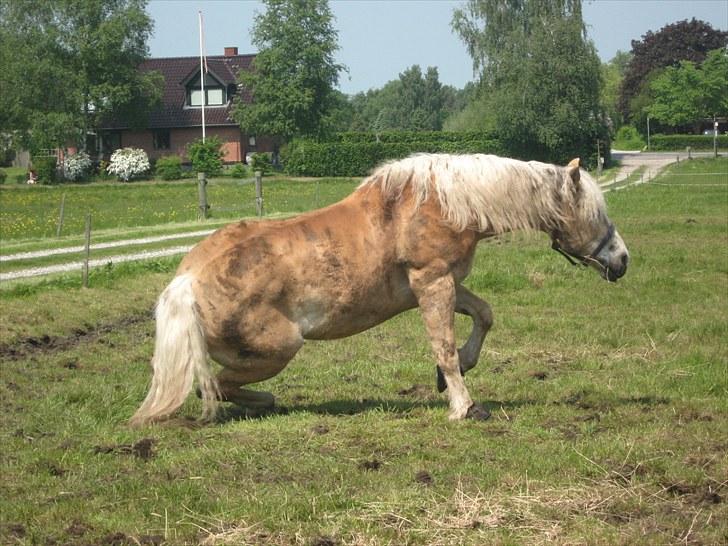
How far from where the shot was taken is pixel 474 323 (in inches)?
327

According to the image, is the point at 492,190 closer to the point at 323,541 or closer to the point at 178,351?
the point at 178,351

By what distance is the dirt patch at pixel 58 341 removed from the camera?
1154cm

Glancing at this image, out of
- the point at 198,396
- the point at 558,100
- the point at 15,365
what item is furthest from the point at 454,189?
the point at 558,100

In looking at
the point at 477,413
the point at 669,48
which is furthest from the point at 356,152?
the point at 477,413

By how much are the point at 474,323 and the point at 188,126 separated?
6876 cm

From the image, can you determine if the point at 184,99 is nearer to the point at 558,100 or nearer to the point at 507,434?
the point at 558,100

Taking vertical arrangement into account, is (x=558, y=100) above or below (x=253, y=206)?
above

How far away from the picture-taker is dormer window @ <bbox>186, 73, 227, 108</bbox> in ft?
250

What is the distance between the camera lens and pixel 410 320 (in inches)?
512

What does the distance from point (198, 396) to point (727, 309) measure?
24.2ft

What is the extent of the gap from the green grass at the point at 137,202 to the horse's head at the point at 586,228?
63.5 ft

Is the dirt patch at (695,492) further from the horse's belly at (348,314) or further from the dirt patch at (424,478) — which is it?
the horse's belly at (348,314)

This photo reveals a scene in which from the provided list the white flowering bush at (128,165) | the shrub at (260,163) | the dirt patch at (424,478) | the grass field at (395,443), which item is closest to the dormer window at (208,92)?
the shrub at (260,163)

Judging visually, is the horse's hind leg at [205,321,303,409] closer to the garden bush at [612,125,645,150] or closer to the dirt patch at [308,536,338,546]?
the dirt patch at [308,536,338,546]
